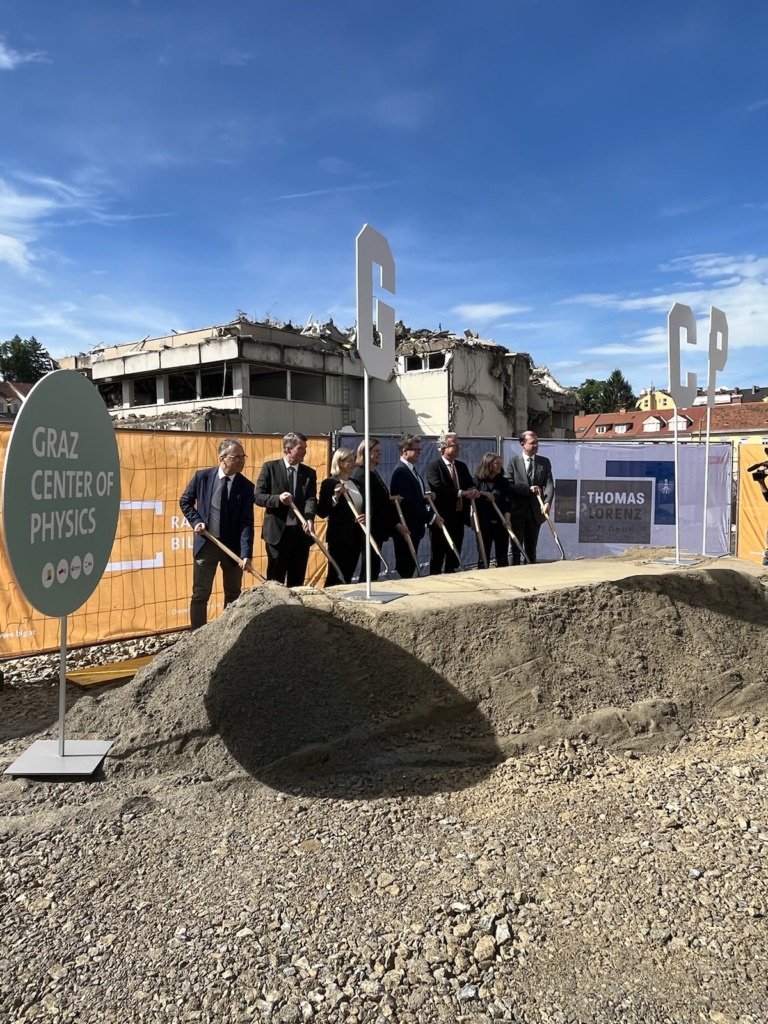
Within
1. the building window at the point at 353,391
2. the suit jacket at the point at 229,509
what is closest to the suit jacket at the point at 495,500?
the suit jacket at the point at 229,509

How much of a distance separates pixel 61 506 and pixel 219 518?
2.34 metres

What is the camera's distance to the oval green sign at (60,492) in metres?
3.28

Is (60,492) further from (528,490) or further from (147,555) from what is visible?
(528,490)

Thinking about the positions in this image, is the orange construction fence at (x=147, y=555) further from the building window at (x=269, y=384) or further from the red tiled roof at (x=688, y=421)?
the building window at (x=269, y=384)

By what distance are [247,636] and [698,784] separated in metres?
2.63

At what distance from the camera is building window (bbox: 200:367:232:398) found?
3281cm

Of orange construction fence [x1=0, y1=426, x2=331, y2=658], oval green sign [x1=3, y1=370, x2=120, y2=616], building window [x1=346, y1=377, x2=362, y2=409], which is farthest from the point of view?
building window [x1=346, y1=377, x2=362, y2=409]

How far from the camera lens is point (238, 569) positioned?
20.3ft

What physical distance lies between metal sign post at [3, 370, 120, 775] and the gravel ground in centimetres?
26

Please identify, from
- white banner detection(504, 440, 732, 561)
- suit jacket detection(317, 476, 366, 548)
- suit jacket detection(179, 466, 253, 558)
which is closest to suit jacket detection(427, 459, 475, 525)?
suit jacket detection(317, 476, 366, 548)

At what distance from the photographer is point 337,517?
6.64 metres

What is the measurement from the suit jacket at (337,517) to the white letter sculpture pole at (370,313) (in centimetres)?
170

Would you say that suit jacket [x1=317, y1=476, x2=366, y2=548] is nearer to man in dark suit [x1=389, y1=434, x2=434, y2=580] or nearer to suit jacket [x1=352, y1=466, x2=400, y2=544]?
suit jacket [x1=352, y1=466, x2=400, y2=544]

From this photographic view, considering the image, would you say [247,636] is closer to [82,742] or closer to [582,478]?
[82,742]
